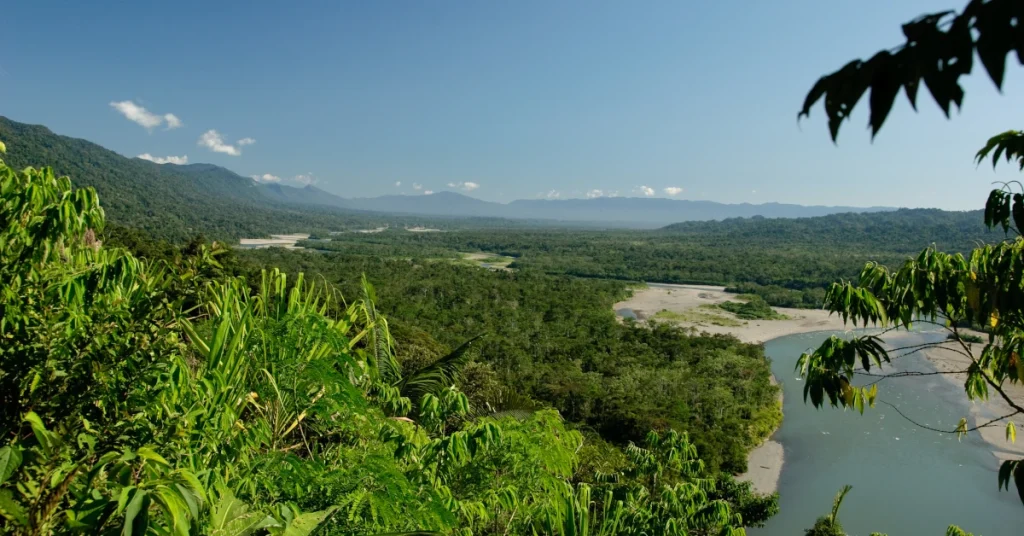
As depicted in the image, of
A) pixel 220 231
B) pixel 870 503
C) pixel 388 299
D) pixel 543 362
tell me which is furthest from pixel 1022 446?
pixel 220 231

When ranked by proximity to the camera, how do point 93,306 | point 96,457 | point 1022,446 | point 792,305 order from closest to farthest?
point 96,457 < point 93,306 < point 1022,446 < point 792,305

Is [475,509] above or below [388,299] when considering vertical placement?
above

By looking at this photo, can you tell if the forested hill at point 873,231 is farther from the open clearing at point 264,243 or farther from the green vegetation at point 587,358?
the open clearing at point 264,243

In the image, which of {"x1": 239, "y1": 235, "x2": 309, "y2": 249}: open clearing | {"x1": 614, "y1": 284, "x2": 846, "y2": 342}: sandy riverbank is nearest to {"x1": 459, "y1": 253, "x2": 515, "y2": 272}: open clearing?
{"x1": 614, "y1": 284, "x2": 846, "y2": 342}: sandy riverbank

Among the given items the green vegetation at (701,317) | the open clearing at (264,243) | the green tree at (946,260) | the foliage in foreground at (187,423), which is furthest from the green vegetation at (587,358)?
the open clearing at (264,243)

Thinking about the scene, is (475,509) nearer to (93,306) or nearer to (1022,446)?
(93,306)

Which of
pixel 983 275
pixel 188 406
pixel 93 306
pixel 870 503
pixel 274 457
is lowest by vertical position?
pixel 870 503

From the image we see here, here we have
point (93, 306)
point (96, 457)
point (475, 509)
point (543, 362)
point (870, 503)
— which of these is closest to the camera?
point (96, 457)

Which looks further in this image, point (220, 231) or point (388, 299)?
point (220, 231)
